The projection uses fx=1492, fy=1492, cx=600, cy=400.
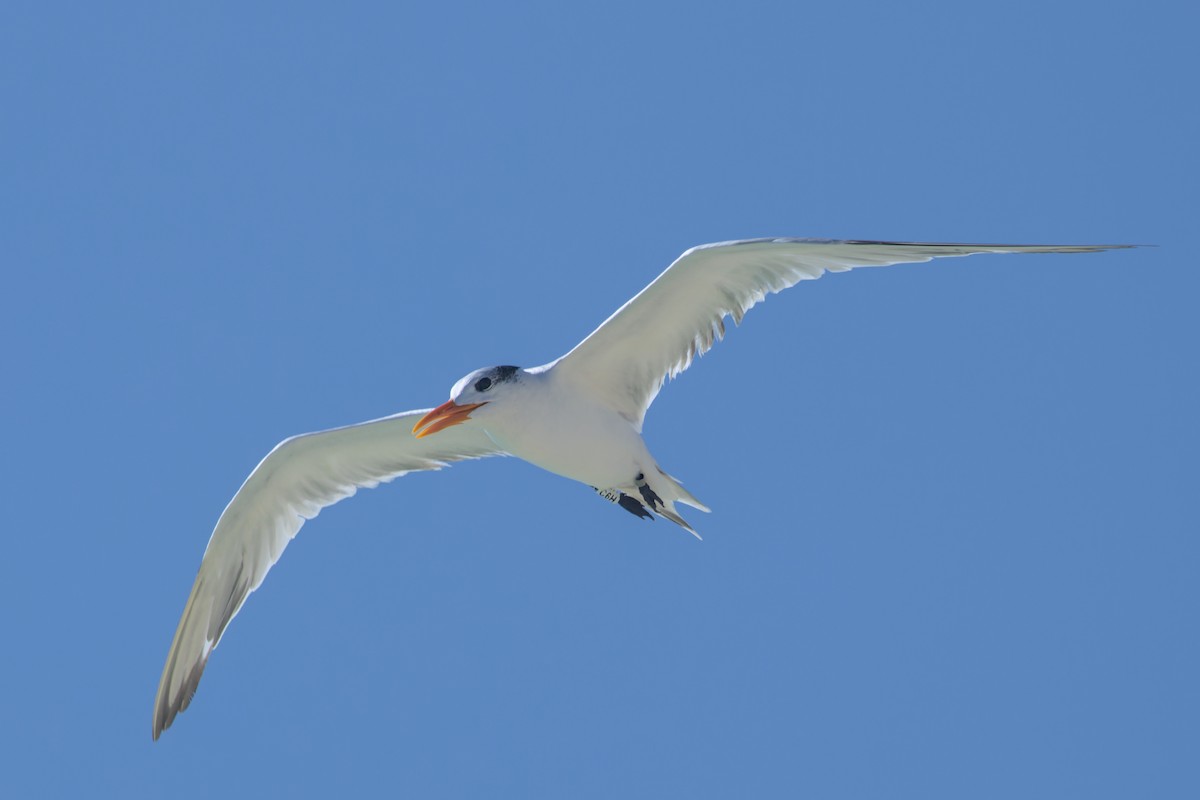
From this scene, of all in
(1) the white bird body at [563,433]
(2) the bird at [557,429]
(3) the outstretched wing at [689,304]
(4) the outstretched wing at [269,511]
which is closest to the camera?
(3) the outstretched wing at [689,304]

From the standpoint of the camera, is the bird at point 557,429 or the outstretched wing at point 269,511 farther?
the outstretched wing at point 269,511

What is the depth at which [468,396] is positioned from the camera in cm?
1070

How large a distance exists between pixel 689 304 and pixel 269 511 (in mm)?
4046

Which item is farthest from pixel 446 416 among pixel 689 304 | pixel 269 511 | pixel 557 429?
pixel 269 511

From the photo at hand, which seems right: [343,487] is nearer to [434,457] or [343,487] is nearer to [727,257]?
[434,457]

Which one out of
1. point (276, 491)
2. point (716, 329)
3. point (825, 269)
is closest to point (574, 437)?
point (716, 329)

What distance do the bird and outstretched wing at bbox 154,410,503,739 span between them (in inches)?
0.4

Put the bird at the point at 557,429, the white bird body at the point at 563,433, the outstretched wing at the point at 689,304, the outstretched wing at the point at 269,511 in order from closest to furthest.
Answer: the outstretched wing at the point at 689,304, the bird at the point at 557,429, the white bird body at the point at 563,433, the outstretched wing at the point at 269,511

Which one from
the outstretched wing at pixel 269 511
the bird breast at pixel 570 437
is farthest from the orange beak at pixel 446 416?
the outstretched wing at pixel 269 511

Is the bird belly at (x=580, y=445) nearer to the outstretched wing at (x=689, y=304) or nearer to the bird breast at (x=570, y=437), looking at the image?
the bird breast at (x=570, y=437)

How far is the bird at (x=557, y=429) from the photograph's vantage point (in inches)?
420

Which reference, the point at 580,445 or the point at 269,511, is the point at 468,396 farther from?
A: the point at 269,511

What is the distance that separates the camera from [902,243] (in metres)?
9.84

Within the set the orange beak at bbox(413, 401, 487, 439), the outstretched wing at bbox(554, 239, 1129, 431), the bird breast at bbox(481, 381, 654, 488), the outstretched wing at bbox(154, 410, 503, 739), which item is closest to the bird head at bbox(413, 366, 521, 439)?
the orange beak at bbox(413, 401, 487, 439)
